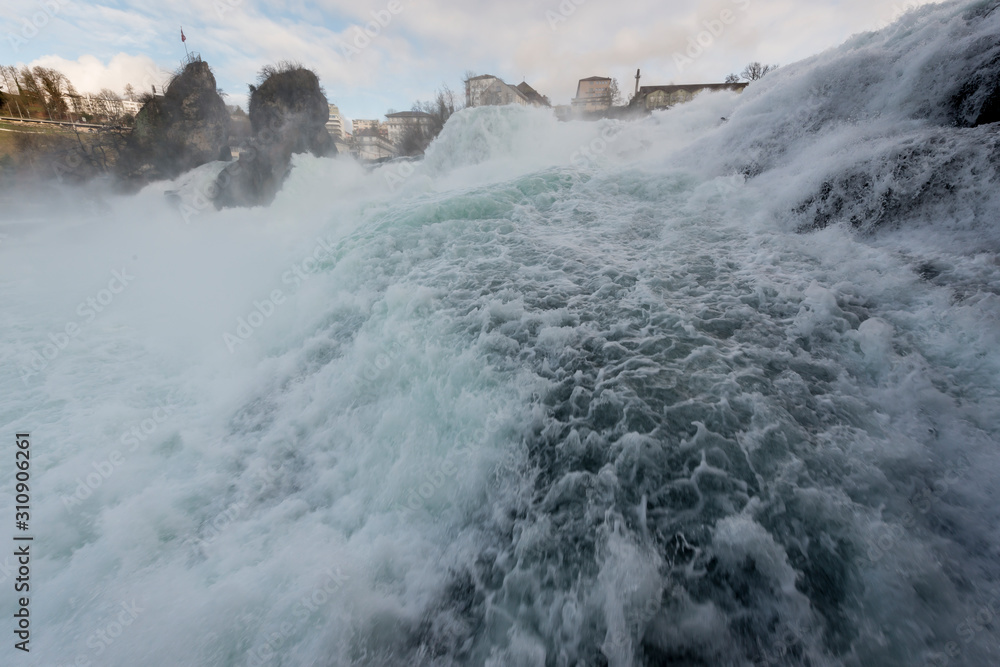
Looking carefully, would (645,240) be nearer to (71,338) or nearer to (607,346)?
(607,346)

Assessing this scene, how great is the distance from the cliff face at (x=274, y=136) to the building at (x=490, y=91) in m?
26.1

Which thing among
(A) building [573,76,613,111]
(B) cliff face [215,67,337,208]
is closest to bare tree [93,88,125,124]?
(B) cliff face [215,67,337,208]

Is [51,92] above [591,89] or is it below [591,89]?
below

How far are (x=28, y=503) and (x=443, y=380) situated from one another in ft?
12.9

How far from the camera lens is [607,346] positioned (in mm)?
3592

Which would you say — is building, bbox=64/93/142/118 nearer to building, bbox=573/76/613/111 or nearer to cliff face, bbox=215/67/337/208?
cliff face, bbox=215/67/337/208

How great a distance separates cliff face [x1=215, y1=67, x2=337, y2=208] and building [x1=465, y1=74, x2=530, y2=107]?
2612cm

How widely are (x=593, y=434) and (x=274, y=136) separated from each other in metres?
25.5

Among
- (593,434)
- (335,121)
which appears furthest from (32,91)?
(593,434)

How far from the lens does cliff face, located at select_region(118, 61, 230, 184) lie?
2303 centimetres

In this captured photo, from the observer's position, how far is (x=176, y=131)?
2309 centimetres

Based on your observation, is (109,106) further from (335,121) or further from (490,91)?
(335,121)

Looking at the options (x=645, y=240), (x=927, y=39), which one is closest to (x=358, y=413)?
(x=645, y=240)

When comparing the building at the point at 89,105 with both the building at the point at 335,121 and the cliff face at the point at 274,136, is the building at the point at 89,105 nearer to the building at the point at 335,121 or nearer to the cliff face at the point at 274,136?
the cliff face at the point at 274,136
